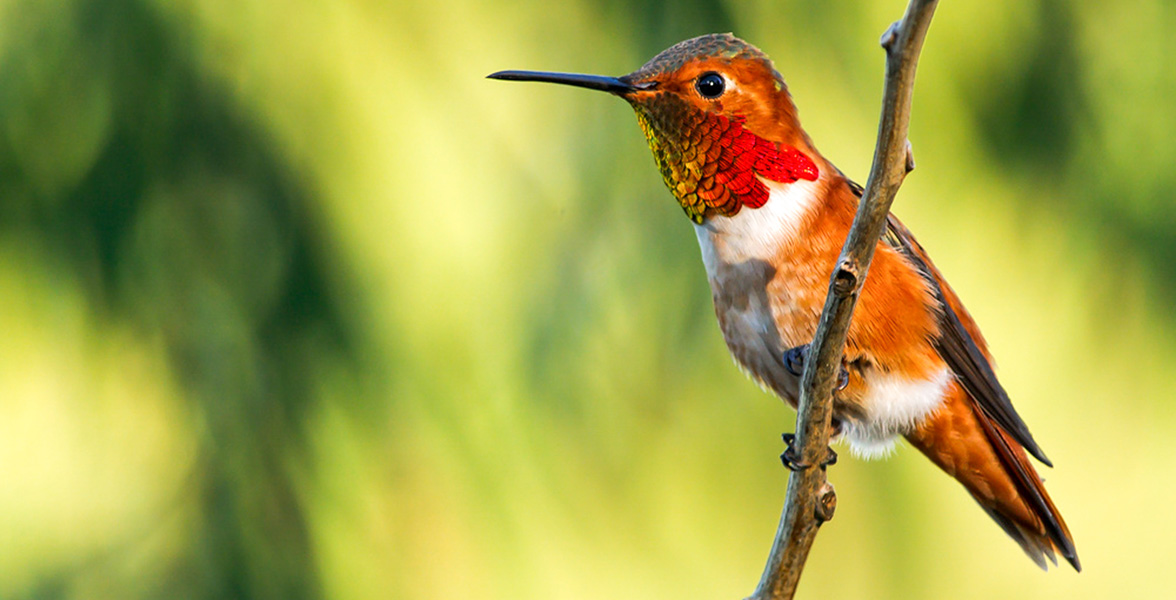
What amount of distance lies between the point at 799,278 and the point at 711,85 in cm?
23

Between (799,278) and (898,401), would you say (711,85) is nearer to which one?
(799,278)

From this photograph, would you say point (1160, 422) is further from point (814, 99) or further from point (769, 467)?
point (814, 99)

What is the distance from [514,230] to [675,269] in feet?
1.18

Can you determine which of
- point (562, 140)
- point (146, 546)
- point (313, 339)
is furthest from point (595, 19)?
point (146, 546)

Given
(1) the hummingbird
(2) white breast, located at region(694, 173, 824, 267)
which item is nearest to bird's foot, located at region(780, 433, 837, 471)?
(1) the hummingbird

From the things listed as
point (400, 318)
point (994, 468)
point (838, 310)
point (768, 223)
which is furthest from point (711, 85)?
point (400, 318)

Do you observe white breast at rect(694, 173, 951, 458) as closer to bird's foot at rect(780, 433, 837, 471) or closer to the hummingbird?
the hummingbird

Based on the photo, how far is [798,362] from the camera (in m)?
1.13

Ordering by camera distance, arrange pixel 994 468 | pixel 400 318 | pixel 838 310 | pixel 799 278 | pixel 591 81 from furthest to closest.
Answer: pixel 400 318 → pixel 994 468 → pixel 799 278 → pixel 591 81 → pixel 838 310

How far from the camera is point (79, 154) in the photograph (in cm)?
219

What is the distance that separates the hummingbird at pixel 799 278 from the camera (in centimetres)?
103

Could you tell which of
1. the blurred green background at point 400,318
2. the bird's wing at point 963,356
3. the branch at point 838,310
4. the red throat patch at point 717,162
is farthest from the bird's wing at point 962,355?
the blurred green background at point 400,318

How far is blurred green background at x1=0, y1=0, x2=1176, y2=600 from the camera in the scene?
7.04 feet

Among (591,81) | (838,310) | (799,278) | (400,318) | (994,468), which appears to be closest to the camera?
(838,310)
